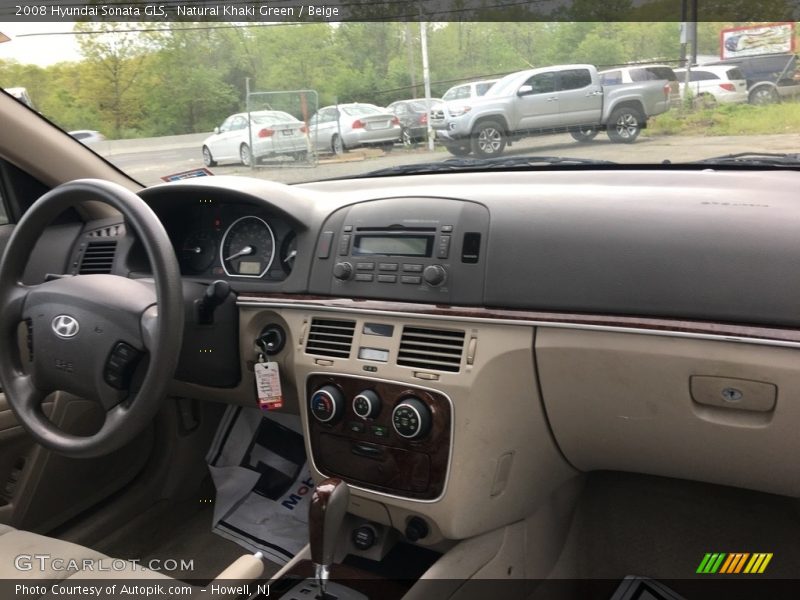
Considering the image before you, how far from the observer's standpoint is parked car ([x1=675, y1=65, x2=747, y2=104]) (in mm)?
1824

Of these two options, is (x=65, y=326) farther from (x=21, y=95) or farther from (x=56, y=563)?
(x=21, y=95)

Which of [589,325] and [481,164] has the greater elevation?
[481,164]

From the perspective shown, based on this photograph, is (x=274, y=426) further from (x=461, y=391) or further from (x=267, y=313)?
(x=461, y=391)

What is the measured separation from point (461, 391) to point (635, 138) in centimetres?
93

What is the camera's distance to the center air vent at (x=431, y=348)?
1.76m

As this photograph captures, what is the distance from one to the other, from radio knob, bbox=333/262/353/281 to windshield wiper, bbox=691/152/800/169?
104 centimetres

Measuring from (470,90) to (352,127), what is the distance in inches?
17.3

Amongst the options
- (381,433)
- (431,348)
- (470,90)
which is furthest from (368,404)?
(470,90)

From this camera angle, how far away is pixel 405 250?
1911 millimetres

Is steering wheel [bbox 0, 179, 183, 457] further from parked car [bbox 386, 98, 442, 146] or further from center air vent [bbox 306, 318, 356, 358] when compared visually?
→ parked car [bbox 386, 98, 442, 146]

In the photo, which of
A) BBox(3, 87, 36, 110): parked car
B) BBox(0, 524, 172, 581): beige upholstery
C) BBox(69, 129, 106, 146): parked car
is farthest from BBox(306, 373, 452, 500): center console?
BBox(3, 87, 36, 110): parked car

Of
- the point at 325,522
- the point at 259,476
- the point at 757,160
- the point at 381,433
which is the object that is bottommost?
the point at 259,476

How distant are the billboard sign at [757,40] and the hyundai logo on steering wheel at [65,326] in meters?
1.80

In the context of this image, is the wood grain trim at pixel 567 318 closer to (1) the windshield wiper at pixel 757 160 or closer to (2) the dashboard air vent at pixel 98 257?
(1) the windshield wiper at pixel 757 160
